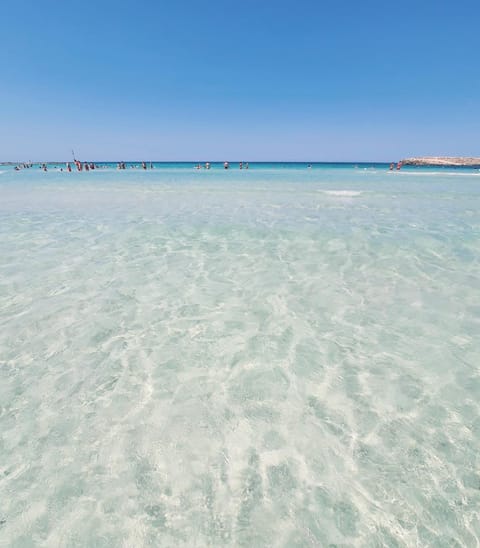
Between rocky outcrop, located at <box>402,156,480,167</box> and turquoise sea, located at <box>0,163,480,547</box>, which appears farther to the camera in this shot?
rocky outcrop, located at <box>402,156,480,167</box>

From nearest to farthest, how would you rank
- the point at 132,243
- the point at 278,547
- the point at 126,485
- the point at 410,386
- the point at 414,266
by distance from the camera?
the point at 278,547
the point at 126,485
the point at 410,386
the point at 414,266
the point at 132,243

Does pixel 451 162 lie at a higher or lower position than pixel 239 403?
lower

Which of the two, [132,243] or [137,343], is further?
[132,243]

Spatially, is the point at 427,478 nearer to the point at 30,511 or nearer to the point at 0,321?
the point at 30,511

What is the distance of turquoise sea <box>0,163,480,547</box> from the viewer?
2.31 m

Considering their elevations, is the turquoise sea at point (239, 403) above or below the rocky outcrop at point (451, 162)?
above

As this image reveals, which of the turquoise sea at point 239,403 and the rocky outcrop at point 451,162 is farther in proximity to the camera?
the rocky outcrop at point 451,162

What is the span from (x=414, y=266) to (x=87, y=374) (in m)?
7.34

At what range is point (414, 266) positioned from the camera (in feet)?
24.4

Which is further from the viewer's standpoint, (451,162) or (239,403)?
(451,162)

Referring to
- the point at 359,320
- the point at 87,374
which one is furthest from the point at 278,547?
the point at 359,320

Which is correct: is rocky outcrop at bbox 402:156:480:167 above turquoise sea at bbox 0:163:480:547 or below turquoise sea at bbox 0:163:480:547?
below

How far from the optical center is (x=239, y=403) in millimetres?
3383

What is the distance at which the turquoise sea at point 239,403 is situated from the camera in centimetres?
231
